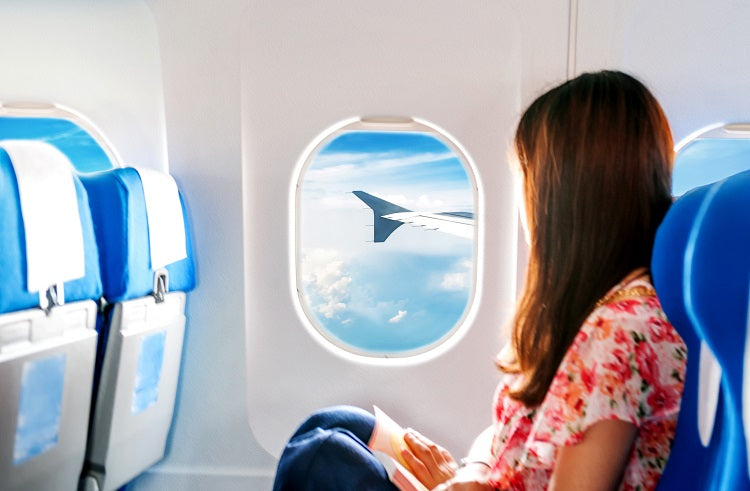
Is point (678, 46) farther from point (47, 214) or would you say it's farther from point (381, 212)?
point (47, 214)

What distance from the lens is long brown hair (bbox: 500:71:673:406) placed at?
47.5 inches

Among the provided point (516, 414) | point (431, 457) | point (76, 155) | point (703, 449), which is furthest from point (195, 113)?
point (703, 449)

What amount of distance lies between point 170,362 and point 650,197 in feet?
6.02

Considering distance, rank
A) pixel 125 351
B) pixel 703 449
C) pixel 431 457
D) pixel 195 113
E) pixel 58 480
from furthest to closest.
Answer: pixel 195 113 → pixel 125 351 → pixel 58 480 → pixel 431 457 → pixel 703 449

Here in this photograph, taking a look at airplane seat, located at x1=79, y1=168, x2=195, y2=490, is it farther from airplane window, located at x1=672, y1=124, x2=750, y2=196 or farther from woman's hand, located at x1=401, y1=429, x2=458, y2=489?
airplane window, located at x1=672, y1=124, x2=750, y2=196

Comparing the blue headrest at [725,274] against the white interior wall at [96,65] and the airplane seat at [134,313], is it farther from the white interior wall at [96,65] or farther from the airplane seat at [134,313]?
the white interior wall at [96,65]

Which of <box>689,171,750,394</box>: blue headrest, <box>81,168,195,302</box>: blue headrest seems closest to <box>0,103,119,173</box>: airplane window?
<box>81,168,195,302</box>: blue headrest

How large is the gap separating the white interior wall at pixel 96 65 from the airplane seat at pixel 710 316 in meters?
2.12

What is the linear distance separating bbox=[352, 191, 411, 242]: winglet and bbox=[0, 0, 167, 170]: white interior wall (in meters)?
0.74

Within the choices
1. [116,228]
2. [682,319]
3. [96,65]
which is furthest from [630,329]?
[96,65]

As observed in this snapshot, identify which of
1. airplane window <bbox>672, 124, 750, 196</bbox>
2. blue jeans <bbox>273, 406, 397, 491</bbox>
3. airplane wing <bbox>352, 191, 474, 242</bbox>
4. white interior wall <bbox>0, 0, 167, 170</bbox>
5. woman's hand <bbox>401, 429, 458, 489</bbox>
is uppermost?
white interior wall <bbox>0, 0, 167, 170</bbox>

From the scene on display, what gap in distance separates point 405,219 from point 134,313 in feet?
3.20

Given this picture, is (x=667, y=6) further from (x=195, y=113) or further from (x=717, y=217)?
(x=717, y=217)

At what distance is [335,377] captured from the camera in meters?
2.69
